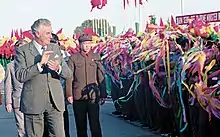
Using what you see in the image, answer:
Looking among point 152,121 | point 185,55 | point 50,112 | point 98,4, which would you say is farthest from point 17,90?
point 98,4

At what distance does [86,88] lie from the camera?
718cm

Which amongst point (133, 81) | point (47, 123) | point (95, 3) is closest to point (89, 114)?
point (47, 123)

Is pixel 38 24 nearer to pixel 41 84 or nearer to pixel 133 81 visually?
pixel 41 84

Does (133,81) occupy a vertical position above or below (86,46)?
below

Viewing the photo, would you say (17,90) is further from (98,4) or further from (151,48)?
(98,4)

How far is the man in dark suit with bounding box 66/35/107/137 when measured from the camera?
7.14 m

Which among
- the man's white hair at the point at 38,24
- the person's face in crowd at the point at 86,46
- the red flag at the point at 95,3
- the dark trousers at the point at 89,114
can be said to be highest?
the red flag at the point at 95,3

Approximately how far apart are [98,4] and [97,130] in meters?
8.08

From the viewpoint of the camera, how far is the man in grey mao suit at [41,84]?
5055 millimetres

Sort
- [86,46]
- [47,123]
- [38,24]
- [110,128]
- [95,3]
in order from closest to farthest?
[38,24], [47,123], [86,46], [110,128], [95,3]

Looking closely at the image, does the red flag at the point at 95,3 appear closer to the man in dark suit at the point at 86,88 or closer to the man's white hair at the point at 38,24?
the man in dark suit at the point at 86,88

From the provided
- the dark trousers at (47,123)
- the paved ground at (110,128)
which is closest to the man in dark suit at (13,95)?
the dark trousers at (47,123)

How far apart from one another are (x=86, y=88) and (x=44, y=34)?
2.23 m

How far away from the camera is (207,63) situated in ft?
20.4
